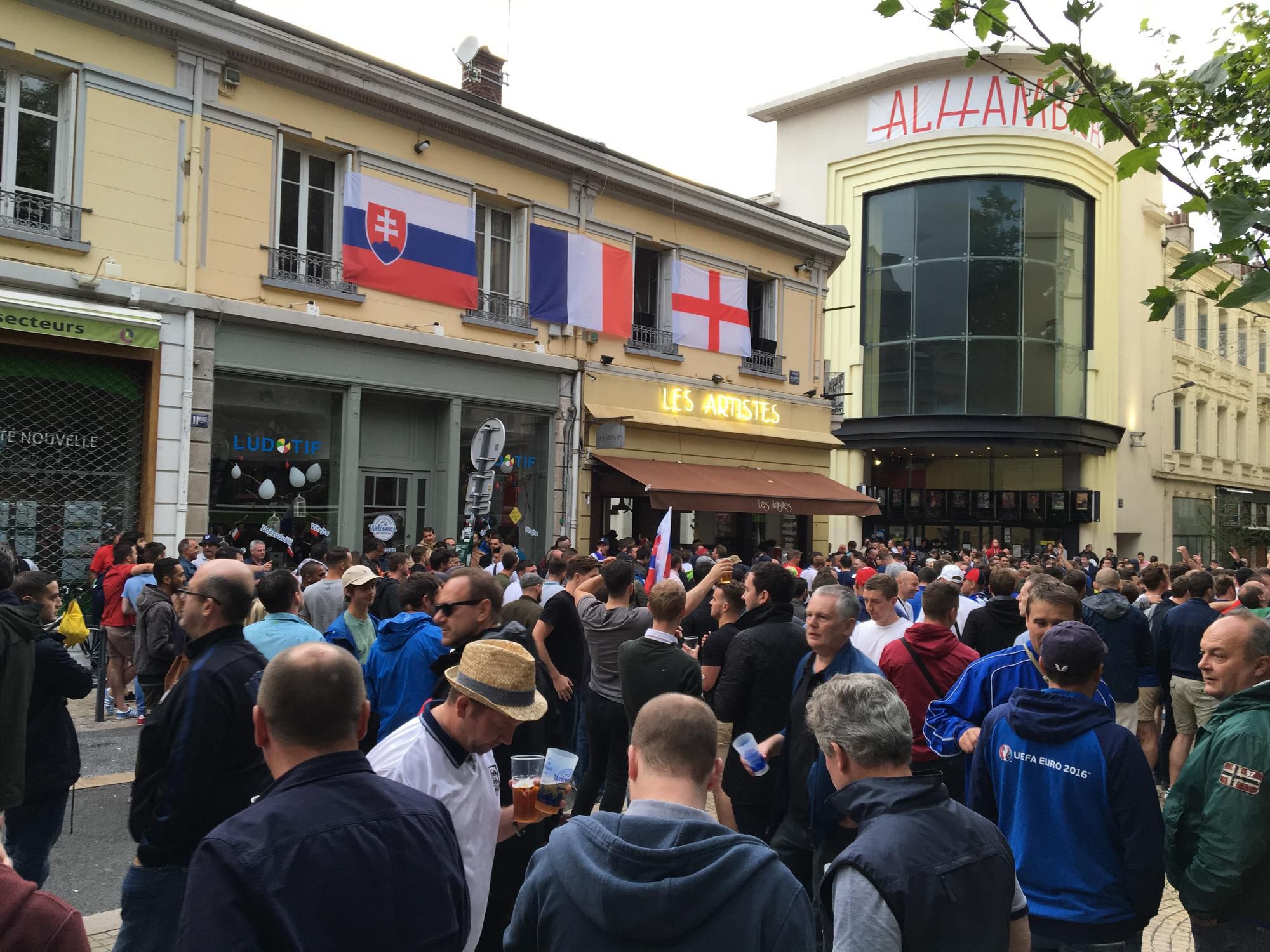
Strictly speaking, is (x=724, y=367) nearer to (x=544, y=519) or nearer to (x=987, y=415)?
(x=544, y=519)

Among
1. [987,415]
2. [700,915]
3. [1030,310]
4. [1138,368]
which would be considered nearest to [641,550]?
[700,915]

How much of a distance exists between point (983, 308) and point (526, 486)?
18888 mm

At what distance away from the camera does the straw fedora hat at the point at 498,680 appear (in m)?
2.89

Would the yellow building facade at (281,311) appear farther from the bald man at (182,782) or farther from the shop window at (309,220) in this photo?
the bald man at (182,782)

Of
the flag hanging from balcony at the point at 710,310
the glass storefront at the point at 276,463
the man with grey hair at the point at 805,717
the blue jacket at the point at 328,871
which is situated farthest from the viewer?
the flag hanging from balcony at the point at 710,310

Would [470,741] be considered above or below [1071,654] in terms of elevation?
below

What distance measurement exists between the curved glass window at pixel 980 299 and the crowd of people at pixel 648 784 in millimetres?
25916

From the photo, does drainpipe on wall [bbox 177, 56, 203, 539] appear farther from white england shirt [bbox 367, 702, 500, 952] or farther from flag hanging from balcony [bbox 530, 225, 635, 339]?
white england shirt [bbox 367, 702, 500, 952]

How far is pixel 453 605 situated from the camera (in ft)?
14.1

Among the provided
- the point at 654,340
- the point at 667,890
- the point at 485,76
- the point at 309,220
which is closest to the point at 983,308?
the point at 654,340

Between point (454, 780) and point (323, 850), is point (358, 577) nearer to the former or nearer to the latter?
point (454, 780)

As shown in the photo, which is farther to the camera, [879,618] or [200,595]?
[879,618]

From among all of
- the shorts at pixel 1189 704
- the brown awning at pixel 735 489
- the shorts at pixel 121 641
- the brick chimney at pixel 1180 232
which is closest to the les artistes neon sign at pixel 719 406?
the brown awning at pixel 735 489

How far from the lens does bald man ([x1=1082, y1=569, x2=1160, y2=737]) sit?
730 centimetres
